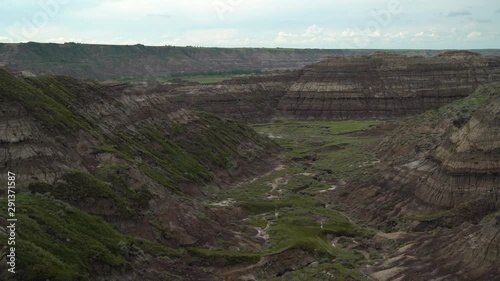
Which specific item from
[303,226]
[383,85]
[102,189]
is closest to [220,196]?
[303,226]

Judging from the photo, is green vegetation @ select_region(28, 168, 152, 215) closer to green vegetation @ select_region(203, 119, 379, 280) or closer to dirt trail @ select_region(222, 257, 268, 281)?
green vegetation @ select_region(203, 119, 379, 280)

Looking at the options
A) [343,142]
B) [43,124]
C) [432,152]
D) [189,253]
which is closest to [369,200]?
[432,152]

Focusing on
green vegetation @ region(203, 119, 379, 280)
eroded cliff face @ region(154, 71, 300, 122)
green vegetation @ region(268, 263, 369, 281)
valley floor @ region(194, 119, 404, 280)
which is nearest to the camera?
green vegetation @ region(268, 263, 369, 281)

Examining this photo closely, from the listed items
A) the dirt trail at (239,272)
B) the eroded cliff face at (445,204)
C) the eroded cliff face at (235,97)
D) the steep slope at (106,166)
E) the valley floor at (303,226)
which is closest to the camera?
the eroded cliff face at (445,204)

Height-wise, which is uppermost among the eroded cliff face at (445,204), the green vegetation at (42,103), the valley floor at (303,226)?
the green vegetation at (42,103)

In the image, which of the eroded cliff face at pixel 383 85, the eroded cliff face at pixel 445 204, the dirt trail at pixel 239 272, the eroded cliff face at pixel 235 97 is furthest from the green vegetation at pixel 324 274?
the eroded cliff face at pixel 383 85

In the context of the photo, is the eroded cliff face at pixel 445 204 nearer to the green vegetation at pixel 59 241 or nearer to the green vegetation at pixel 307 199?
the green vegetation at pixel 307 199

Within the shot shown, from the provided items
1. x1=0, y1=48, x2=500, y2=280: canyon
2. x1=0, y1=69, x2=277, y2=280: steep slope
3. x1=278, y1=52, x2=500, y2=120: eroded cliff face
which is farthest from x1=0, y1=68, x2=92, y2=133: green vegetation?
x1=278, y1=52, x2=500, y2=120: eroded cliff face

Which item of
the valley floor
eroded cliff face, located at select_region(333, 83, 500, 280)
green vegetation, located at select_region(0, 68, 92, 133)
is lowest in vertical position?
the valley floor
